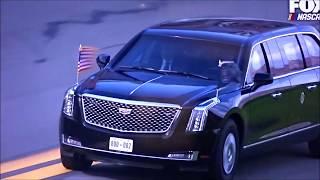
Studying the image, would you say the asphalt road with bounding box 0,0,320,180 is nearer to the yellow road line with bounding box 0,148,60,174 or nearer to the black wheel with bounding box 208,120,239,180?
the yellow road line with bounding box 0,148,60,174

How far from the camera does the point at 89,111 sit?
345 inches

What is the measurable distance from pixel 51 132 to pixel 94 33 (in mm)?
8358

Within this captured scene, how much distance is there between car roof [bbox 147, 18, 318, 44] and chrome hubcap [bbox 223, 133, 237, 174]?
1.30m

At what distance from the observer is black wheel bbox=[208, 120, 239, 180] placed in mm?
8547

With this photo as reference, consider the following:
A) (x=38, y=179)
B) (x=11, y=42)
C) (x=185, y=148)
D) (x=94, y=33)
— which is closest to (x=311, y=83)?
(x=185, y=148)

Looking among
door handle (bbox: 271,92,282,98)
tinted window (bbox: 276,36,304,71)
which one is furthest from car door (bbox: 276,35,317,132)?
door handle (bbox: 271,92,282,98)

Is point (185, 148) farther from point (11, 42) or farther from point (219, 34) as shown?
point (11, 42)

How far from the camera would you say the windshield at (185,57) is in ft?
30.5

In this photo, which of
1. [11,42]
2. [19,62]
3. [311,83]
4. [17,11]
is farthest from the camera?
[17,11]

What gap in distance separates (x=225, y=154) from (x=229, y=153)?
0.16m

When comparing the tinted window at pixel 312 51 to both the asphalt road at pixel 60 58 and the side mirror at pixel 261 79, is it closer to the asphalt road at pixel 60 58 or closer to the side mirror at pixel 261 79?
the asphalt road at pixel 60 58

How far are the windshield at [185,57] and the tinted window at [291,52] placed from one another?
40.6 inches

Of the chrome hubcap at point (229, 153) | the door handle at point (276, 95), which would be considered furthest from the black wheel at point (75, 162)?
the door handle at point (276, 95)

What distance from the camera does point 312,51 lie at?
36.8 feet
